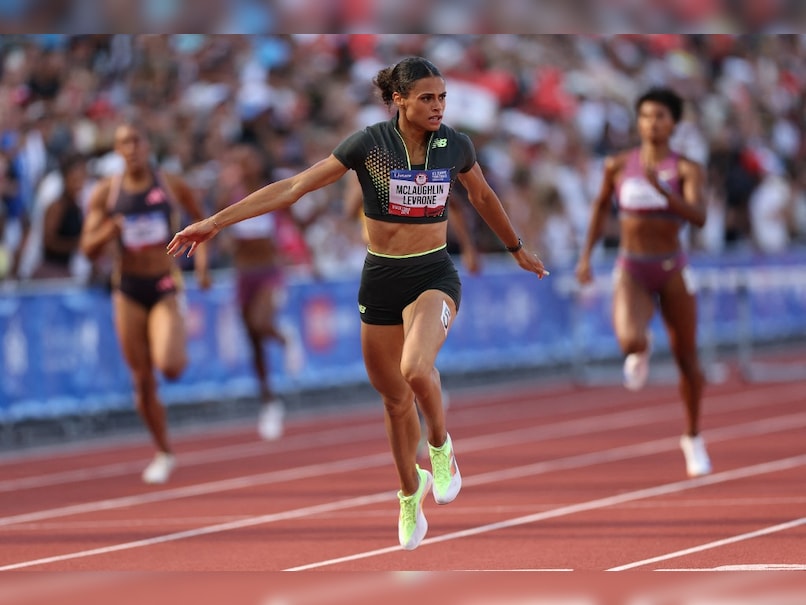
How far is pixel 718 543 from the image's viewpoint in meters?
8.06

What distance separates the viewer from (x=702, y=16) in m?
6.97

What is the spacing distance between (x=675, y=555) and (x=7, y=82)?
9424mm

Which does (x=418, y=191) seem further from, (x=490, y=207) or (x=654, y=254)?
(x=654, y=254)

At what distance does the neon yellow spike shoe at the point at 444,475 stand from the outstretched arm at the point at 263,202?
137cm

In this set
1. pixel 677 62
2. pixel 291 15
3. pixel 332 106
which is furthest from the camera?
pixel 677 62

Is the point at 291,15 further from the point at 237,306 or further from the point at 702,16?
the point at 237,306

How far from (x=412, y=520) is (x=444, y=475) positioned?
1.03 ft

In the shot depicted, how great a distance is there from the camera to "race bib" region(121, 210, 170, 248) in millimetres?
10875

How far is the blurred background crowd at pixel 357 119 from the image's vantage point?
14.6 metres

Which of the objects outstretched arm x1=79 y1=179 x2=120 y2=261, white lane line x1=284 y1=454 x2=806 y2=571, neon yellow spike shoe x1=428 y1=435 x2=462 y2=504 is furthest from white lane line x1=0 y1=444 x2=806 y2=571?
outstretched arm x1=79 y1=179 x2=120 y2=261

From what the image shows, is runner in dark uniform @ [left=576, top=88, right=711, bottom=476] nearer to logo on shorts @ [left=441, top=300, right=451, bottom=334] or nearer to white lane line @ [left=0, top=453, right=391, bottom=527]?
white lane line @ [left=0, top=453, right=391, bottom=527]

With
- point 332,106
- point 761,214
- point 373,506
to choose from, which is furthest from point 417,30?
point 761,214

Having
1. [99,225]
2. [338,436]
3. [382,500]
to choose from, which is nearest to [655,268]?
[382,500]

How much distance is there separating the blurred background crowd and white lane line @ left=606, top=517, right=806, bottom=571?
4123 mm
